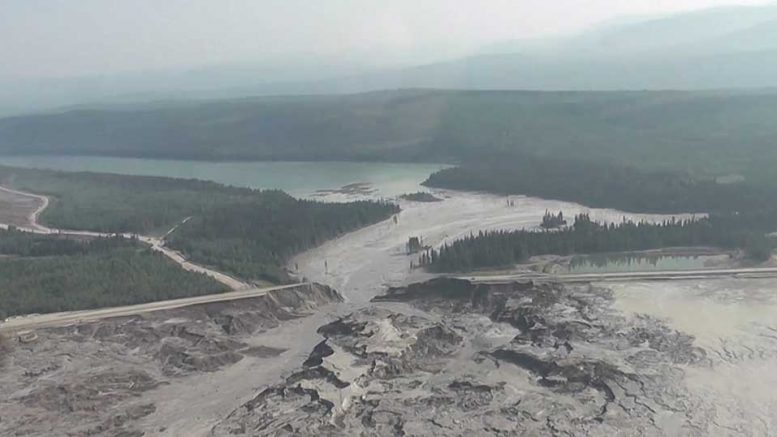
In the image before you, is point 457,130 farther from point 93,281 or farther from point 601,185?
point 93,281

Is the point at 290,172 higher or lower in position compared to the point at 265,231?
→ higher

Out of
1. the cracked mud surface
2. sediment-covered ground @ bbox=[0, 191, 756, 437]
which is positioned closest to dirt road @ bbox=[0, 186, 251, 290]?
sediment-covered ground @ bbox=[0, 191, 756, 437]

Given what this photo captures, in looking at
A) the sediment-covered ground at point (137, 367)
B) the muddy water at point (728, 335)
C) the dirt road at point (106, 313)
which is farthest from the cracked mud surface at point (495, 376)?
the dirt road at point (106, 313)

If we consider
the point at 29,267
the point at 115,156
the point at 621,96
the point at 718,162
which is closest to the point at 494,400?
the point at 29,267

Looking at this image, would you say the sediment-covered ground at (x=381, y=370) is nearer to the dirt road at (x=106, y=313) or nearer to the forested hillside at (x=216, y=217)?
the dirt road at (x=106, y=313)

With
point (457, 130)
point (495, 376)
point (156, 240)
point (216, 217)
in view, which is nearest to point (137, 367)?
point (495, 376)

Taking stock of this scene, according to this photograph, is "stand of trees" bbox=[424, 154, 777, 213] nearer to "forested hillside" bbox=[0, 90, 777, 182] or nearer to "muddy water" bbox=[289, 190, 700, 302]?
"muddy water" bbox=[289, 190, 700, 302]

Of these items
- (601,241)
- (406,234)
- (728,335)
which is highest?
(601,241)
